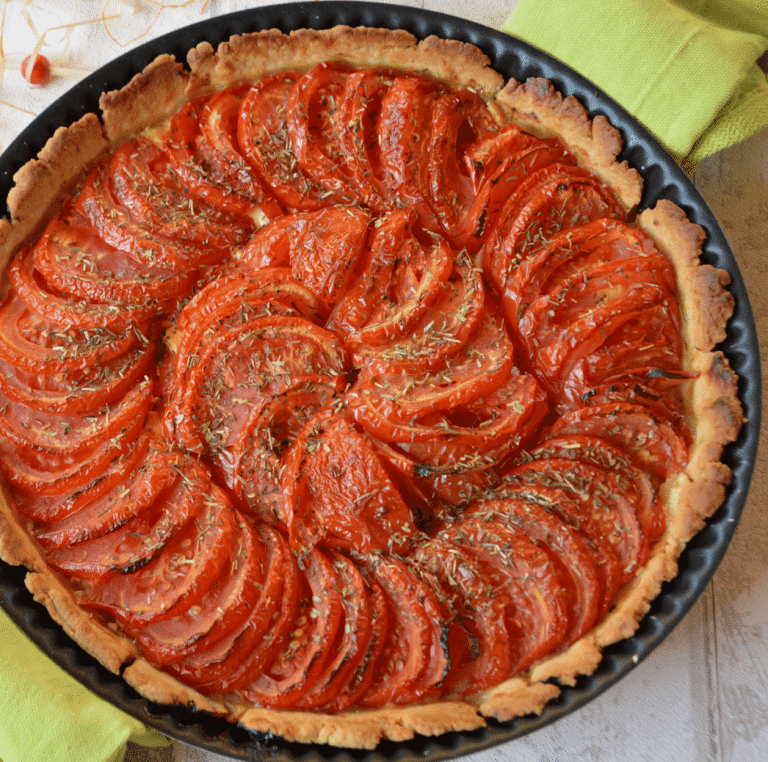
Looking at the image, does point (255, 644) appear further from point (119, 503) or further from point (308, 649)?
point (119, 503)

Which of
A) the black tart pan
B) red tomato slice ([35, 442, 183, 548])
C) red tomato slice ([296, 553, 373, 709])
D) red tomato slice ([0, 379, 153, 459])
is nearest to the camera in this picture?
red tomato slice ([296, 553, 373, 709])

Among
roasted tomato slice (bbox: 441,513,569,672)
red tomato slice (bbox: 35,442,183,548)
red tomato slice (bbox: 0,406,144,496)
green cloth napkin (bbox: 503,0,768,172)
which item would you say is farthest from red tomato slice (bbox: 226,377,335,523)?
green cloth napkin (bbox: 503,0,768,172)

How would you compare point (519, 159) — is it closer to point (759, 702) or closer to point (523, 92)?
point (523, 92)

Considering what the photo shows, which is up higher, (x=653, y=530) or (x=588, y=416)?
A: (x=588, y=416)

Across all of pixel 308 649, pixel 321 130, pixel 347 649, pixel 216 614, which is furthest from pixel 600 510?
pixel 321 130

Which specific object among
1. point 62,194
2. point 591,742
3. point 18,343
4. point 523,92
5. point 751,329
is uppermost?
point 523,92

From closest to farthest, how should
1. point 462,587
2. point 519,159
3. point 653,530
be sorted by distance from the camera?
1. point 462,587
2. point 653,530
3. point 519,159

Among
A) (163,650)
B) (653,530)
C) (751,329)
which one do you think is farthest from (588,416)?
(163,650)

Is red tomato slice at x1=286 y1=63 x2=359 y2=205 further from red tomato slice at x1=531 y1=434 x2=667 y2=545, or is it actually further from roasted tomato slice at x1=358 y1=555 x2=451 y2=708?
roasted tomato slice at x1=358 y1=555 x2=451 y2=708
